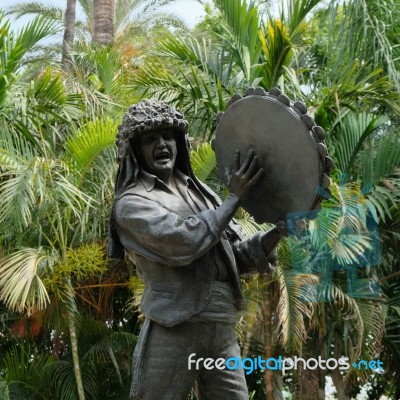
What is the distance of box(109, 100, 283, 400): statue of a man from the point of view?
13.0 feet

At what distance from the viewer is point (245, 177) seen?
403cm

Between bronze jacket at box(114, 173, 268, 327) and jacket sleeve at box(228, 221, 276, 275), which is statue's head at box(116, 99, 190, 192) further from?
jacket sleeve at box(228, 221, 276, 275)

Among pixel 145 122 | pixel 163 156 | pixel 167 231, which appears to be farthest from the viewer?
pixel 163 156

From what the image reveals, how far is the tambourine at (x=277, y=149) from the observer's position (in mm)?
3893

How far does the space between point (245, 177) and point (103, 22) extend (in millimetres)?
11260

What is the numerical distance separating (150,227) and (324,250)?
568 cm

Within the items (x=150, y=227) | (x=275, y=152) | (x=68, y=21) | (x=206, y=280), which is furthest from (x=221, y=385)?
(x=68, y=21)

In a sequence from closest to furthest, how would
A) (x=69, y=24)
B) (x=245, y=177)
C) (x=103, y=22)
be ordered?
(x=245, y=177) < (x=103, y=22) < (x=69, y=24)

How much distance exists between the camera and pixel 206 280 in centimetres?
407

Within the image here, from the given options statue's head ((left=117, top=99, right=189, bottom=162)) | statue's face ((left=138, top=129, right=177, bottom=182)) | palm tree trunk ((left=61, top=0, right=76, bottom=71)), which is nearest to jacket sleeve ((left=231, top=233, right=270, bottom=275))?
statue's face ((left=138, top=129, right=177, bottom=182))

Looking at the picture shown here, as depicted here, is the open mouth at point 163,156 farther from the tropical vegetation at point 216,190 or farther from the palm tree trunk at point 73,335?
the palm tree trunk at point 73,335

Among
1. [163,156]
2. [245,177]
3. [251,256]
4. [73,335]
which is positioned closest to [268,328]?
[73,335]

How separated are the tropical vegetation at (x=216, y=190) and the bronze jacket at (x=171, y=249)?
428 cm

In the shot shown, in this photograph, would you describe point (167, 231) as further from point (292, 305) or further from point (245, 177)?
point (292, 305)
